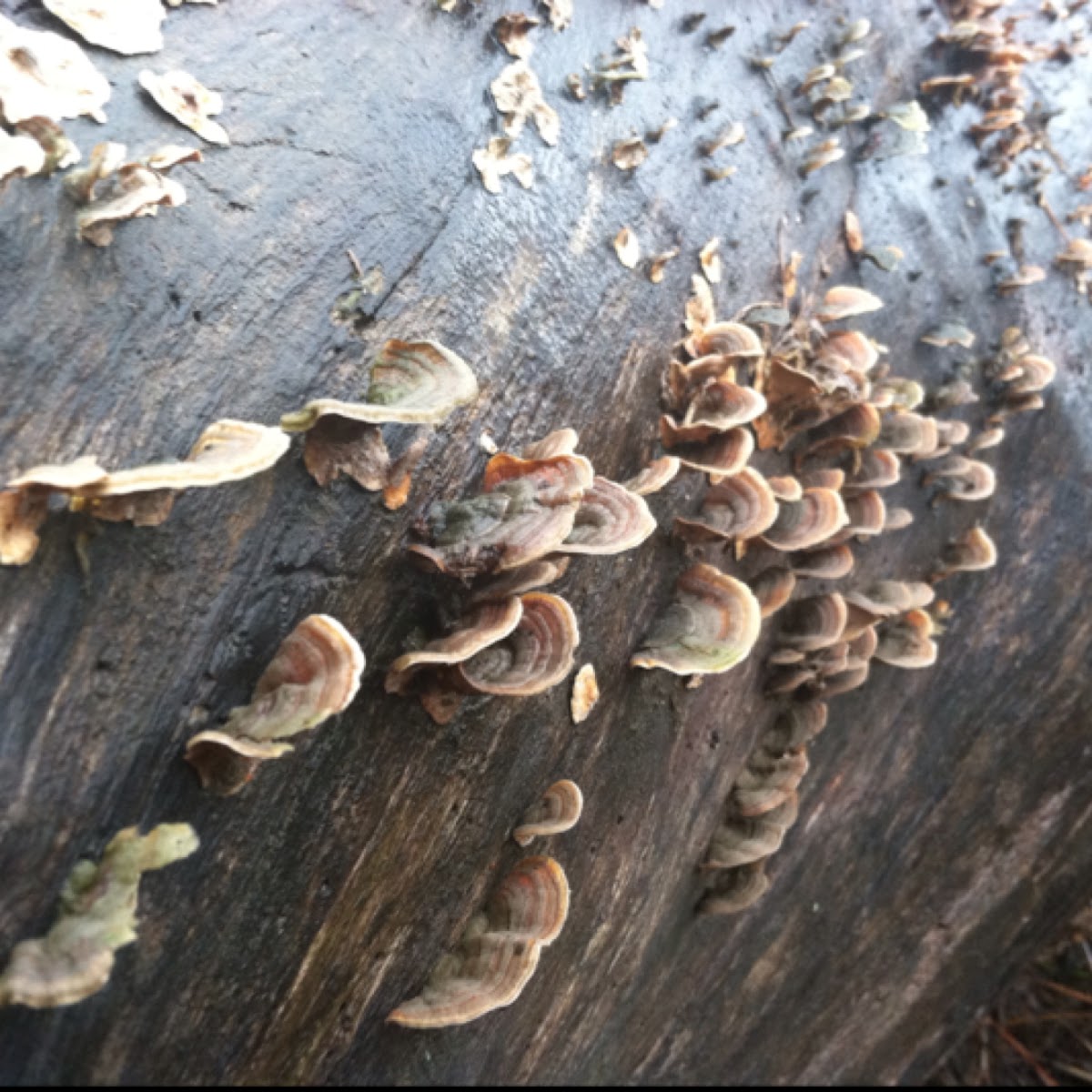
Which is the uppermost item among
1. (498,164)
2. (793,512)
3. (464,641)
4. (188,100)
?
(498,164)

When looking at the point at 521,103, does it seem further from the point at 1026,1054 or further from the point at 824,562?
the point at 1026,1054

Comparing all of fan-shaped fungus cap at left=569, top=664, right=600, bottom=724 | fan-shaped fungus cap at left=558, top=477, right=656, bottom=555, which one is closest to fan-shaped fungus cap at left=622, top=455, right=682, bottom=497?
fan-shaped fungus cap at left=558, top=477, right=656, bottom=555

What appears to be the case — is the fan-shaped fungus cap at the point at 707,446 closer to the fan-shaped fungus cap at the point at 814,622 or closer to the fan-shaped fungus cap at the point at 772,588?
the fan-shaped fungus cap at the point at 772,588

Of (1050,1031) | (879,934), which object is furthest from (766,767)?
(1050,1031)

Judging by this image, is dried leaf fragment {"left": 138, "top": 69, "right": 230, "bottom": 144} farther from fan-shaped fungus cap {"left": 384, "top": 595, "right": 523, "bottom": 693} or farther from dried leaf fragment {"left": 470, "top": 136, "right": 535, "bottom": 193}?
fan-shaped fungus cap {"left": 384, "top": 595, "right": 523, "bottom": 693}

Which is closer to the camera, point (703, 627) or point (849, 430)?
point (703, 627)

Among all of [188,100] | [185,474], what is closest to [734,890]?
[185,474]

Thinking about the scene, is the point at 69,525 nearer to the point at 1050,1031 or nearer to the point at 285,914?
the point at 285,914

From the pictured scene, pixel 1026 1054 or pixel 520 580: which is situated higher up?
pixel 520 580
